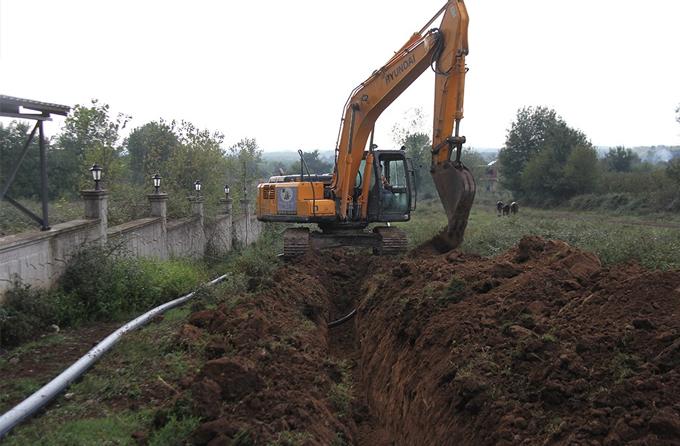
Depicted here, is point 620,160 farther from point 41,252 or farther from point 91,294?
point 41,252

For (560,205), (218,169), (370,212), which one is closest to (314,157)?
(560,205)

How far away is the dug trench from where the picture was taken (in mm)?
4035

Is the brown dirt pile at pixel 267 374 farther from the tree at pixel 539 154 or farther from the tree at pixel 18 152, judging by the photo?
the tree at pixel 539 154

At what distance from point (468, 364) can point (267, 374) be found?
6.09ft

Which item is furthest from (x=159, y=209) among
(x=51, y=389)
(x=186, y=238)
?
(x=51, y=389)

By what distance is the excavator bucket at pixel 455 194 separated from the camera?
34.0 ft

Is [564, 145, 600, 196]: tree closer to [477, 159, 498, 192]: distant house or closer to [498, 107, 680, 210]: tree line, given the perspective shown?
[498, 107, 680, 210]: tree line

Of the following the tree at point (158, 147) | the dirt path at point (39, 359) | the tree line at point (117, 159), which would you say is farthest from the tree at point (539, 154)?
the dirt path at point (39, 359)

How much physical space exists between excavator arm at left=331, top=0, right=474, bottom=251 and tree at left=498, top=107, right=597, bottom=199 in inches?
1376

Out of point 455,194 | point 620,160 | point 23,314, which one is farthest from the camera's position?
point 620,160

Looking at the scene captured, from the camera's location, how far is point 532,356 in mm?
A: 4793

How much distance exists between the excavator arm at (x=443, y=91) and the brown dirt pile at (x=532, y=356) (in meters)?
2.76

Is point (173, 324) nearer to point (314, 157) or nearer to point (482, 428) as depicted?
point (482, 428)

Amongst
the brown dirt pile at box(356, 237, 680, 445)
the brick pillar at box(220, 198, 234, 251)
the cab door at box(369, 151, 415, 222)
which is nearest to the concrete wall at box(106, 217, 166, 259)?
the cab door at box(369, 151, 415, 222)
